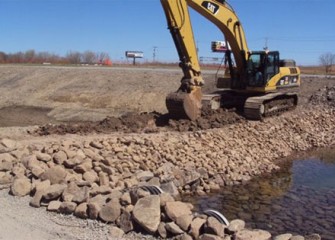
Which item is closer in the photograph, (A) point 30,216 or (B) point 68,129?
(A) point 30,216

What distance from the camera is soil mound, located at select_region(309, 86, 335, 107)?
2096 cm

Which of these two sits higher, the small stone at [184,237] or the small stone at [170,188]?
the small stone at [184,237]

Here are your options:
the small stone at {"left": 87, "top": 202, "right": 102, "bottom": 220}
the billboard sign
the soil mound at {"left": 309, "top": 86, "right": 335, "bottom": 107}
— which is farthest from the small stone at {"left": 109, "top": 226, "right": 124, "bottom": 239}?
the billboard sign

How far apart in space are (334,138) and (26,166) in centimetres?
1244

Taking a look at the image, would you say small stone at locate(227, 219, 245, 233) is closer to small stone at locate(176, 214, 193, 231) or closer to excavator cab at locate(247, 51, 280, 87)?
small stone at locate(176, 214, 193, 231)

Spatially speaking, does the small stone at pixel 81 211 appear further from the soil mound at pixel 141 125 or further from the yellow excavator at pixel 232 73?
the yellow excavator at pixel 232 73

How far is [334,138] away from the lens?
57.4 feet

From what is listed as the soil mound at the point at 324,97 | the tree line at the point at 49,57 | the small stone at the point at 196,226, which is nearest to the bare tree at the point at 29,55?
the tree line at the point at 49,57

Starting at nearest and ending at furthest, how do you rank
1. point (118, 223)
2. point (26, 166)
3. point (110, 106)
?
point (118, 223) < point (26, 166) < point (110, 106)

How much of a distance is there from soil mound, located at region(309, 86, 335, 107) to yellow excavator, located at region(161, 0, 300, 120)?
2.84 m

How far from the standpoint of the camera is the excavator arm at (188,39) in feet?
42.4

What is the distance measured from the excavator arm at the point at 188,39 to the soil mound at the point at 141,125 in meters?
0.39

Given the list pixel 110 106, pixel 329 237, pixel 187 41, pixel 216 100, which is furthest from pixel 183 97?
pixel 110 106

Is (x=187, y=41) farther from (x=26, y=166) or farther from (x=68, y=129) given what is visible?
(x=26, y=166)
